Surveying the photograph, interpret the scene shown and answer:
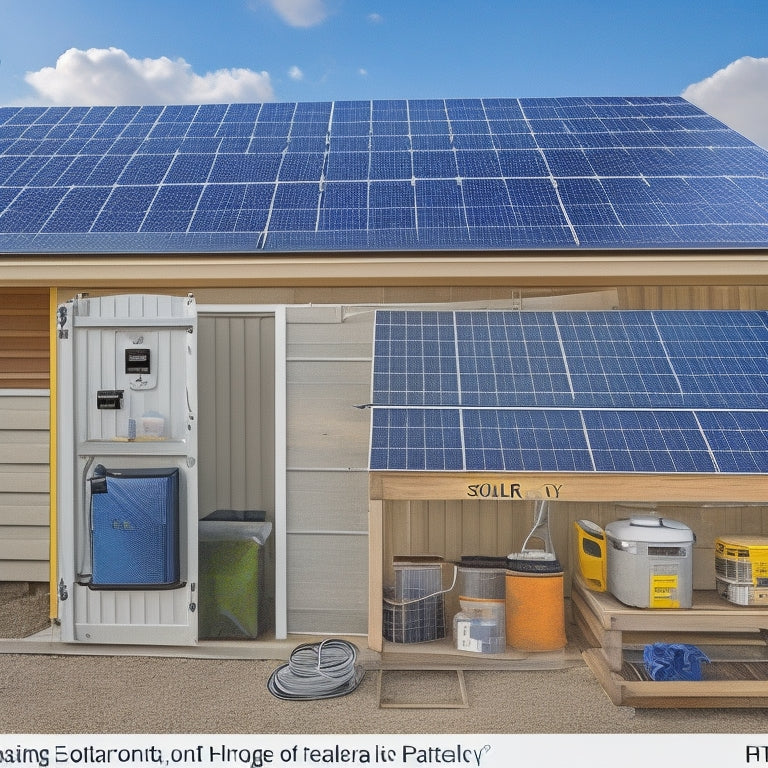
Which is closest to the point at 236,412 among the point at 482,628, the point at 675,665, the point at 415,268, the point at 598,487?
the point at 415,268

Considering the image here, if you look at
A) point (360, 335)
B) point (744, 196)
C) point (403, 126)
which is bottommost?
point (360, 335)

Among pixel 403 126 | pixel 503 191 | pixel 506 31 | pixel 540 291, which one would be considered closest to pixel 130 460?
pixel 540 291

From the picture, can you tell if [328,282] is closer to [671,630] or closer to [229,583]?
[229,583]

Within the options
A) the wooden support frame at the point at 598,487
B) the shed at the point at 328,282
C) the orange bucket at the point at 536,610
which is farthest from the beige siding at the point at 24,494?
the orange bucket at the point at 536,610

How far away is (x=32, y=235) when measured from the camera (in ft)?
19.2

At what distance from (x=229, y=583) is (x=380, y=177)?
11.8ft

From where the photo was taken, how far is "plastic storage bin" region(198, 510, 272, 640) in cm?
538

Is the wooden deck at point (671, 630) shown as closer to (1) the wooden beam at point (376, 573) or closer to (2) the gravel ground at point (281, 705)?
(2) the gravel ground at point (281, 705)

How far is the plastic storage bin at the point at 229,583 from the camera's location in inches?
212

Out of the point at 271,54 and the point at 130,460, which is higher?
the point at 271,54

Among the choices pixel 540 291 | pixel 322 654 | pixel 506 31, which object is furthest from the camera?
pixel 506 31

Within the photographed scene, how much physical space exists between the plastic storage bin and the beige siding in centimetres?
183
